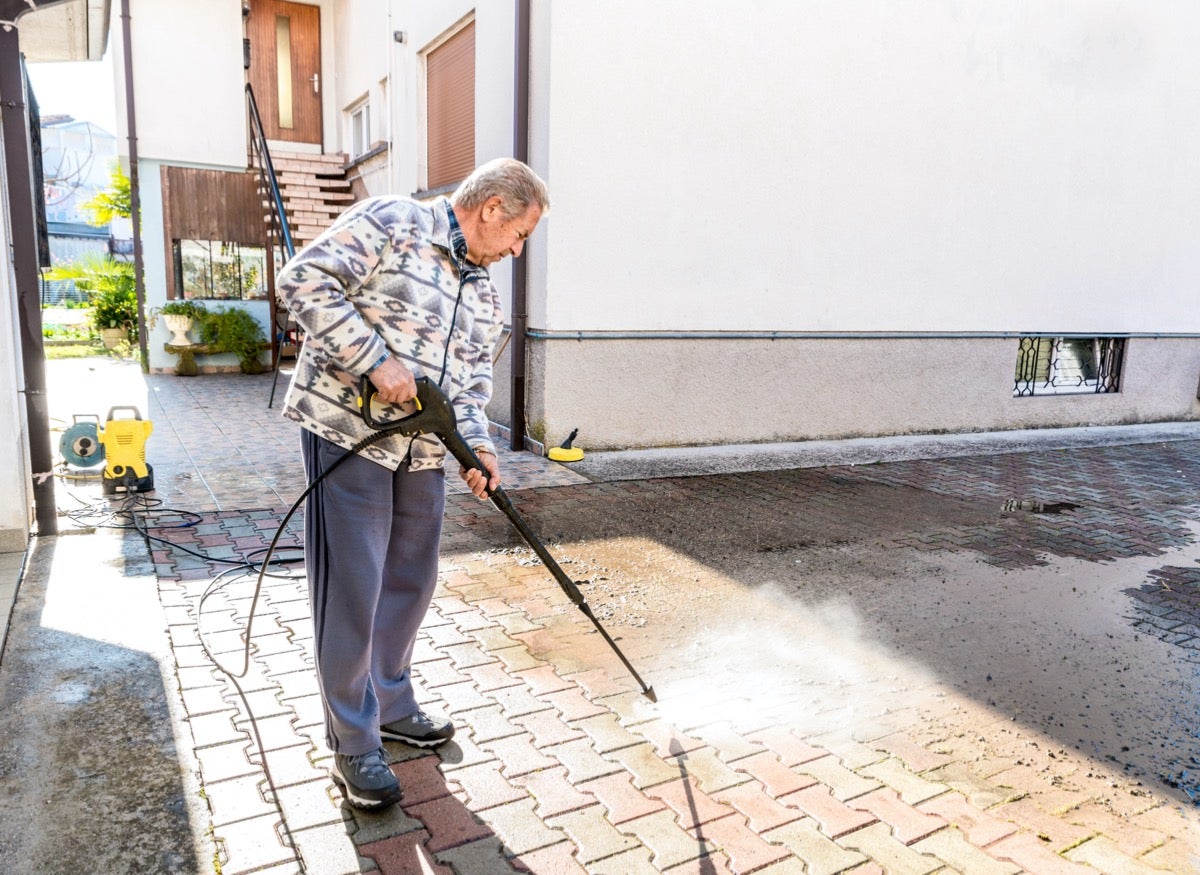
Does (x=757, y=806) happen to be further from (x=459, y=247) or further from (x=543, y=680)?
(x=459, y=247)

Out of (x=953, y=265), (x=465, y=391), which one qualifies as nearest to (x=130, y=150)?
(x=953, y=265)

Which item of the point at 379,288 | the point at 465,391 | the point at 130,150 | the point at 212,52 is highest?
the point at 212,52

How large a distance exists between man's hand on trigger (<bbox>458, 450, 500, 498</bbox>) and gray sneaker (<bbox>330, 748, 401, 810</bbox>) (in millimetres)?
819

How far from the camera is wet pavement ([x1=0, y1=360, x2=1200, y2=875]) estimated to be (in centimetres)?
247

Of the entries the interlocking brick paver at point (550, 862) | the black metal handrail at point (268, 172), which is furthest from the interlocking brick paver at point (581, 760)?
the black metal handrail at point (268, 172)

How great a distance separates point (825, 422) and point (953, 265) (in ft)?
7.04

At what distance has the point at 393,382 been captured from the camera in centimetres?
232

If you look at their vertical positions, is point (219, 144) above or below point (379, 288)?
above

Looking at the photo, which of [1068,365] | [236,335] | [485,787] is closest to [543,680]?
[485,787]

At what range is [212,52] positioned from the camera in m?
12.6

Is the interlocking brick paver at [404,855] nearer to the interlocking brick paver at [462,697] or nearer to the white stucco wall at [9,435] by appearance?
the interlocking brick paver at [462,697]

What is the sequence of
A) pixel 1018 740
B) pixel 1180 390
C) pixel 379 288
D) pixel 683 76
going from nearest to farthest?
1. pixel 379 288
2. pixel 1018 740
3. pixel 683 76
4. pixel 1180 390

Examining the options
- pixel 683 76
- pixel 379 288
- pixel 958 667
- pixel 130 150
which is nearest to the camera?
pixel 379 288

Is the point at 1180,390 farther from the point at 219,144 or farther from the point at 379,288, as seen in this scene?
the point at 219,144
